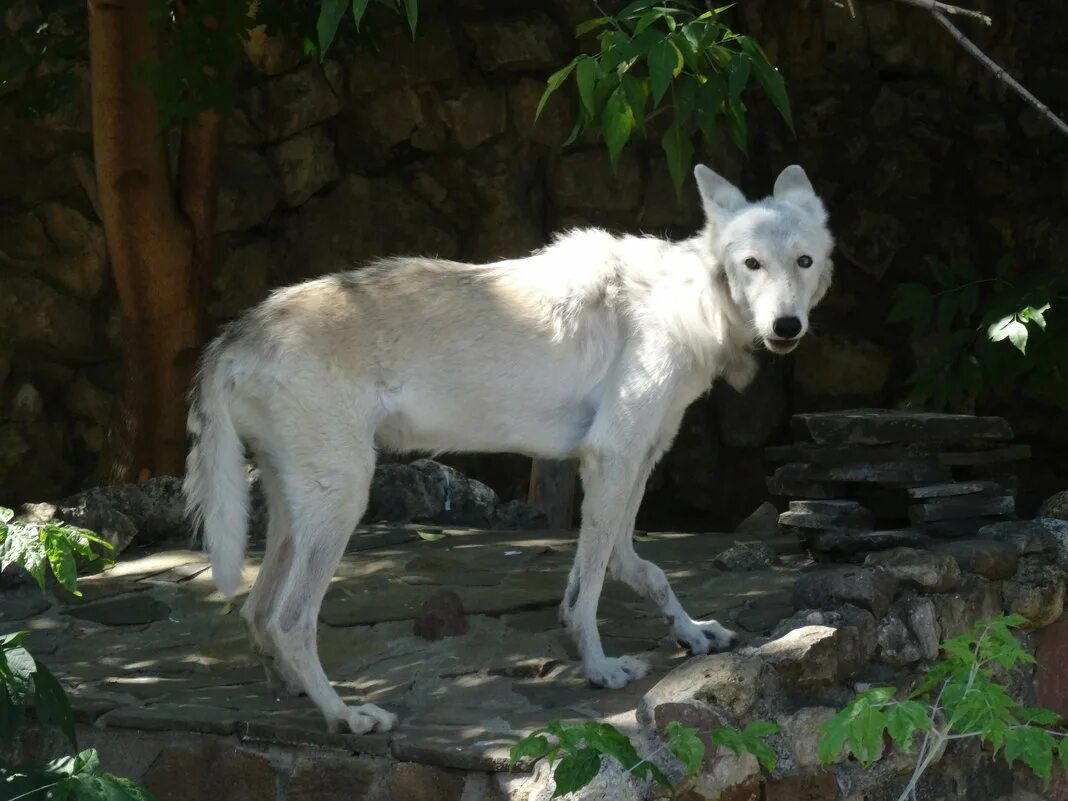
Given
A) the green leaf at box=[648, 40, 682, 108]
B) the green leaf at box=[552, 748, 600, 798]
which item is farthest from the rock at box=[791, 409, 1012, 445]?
the green leaf at box=[552, 748, 600, 798]

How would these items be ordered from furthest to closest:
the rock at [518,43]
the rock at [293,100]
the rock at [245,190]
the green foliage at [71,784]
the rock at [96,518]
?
the rock at [518,43] → the rock at [293,100] → the rock at [245,190] → the rock at [96,518] → the green foliage at [71,784]

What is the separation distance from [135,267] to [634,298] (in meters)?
3.47

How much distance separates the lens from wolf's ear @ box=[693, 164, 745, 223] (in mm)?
4785

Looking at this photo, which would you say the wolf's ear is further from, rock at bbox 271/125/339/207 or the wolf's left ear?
rock at bbox 271/125/339/207

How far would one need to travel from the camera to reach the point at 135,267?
283 inches

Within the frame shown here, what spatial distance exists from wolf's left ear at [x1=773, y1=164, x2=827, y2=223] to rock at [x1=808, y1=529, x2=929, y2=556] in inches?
48.1

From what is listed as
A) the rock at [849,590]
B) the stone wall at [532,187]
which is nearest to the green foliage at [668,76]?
the rock at [849,590]

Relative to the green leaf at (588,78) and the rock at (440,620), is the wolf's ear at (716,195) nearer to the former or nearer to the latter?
the green leaf at (588,78)

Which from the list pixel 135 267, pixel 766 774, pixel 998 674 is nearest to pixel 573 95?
pixel 135 267

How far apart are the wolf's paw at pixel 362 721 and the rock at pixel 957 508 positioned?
7.61 feet

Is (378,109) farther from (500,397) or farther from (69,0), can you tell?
(500,397)

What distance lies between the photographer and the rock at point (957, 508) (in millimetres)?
5273

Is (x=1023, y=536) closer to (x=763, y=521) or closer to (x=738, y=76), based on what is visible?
(x=738, y=76)

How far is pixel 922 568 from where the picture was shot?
4617 mm
